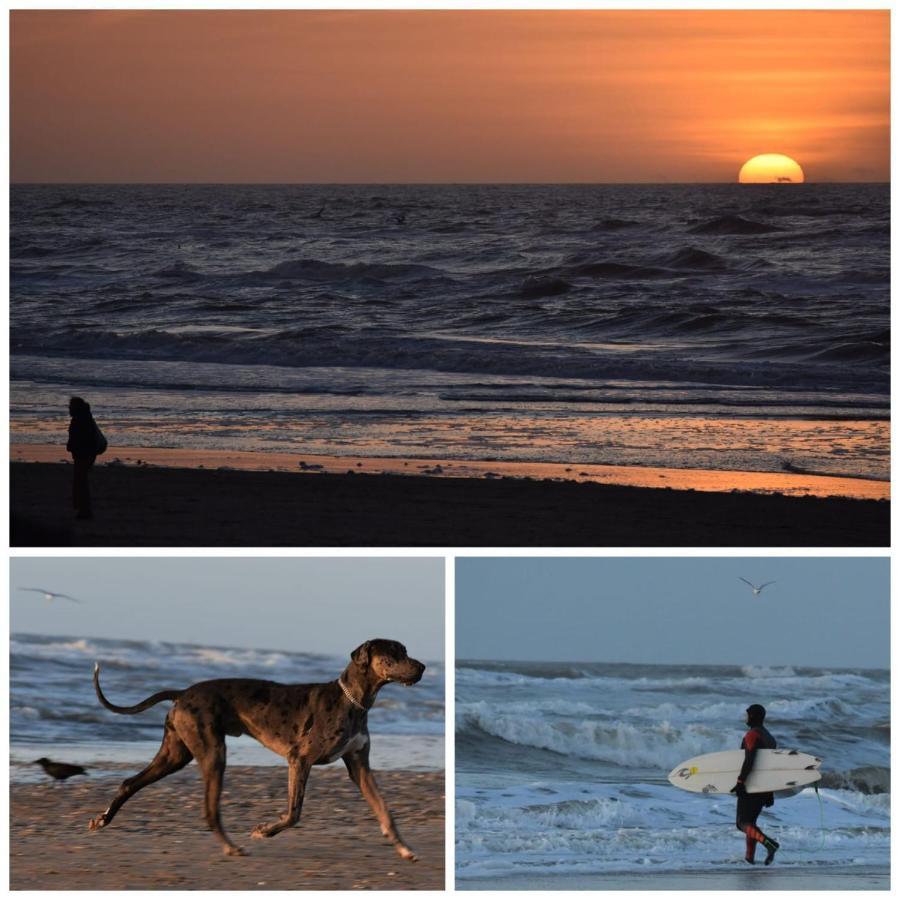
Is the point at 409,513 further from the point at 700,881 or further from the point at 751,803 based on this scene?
the point at 700,881

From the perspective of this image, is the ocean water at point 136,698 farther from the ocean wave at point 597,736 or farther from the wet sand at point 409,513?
the wet sand at point 409,513

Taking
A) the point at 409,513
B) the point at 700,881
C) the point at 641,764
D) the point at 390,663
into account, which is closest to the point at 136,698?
the point at 390,663

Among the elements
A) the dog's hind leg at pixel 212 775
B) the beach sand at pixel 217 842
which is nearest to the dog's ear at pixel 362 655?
the dog's hind leg at pixel 212 775

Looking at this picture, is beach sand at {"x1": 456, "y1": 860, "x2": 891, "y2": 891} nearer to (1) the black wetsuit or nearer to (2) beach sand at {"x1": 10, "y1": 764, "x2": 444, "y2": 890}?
(1) the black wetsuit

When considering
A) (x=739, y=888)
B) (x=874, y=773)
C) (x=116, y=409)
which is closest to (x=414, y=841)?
(x=739, y=888)

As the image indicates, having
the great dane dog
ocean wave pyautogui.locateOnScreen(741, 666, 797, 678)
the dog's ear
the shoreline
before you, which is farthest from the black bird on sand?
the shoreline

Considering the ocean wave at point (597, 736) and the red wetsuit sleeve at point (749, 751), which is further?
the ocean wave at point (597, 736)

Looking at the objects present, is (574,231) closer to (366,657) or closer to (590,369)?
(590,369)
